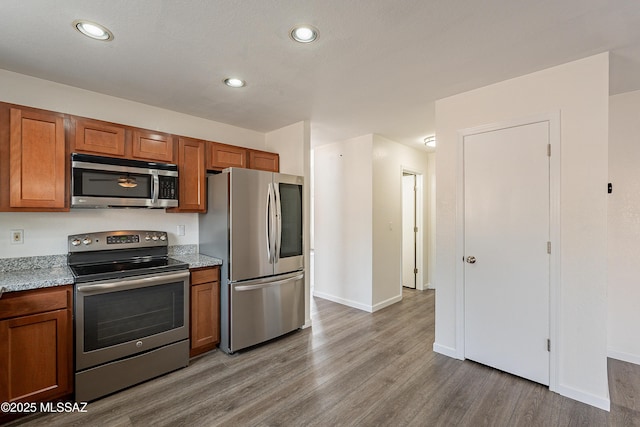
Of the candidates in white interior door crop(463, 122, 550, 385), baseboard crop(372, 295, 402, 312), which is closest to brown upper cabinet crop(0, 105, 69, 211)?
white interior door crop(463, 122, 550, 385)

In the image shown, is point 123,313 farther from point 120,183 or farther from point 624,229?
point 624,229

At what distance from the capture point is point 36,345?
6.47ft

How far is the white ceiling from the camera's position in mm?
1615

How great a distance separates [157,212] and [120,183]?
0.56 meters

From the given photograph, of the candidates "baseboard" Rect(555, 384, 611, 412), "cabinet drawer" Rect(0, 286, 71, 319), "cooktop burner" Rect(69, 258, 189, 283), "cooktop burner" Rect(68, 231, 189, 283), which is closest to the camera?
"cabinet drawer" Rect(0, 286, 71, 319)

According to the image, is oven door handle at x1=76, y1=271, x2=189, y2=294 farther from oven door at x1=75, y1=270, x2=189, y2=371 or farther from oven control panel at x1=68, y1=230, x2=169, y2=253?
oven control panel at x1=68, y1=230, x2=169, y2=253

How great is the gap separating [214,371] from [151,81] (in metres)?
2.61

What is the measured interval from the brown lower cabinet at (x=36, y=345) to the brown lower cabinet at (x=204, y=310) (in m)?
0.90

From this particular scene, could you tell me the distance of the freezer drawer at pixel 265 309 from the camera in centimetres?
286

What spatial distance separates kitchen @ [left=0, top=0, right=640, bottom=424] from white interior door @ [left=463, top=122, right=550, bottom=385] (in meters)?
0.18

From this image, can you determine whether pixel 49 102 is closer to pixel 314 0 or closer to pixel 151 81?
pixel 151 81

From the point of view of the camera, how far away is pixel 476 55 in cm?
207

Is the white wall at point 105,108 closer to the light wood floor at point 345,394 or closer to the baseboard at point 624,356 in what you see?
the light wood floor at point 345,394

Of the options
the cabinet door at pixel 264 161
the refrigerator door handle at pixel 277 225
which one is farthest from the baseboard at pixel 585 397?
the cabinet door at pixel 264 161
